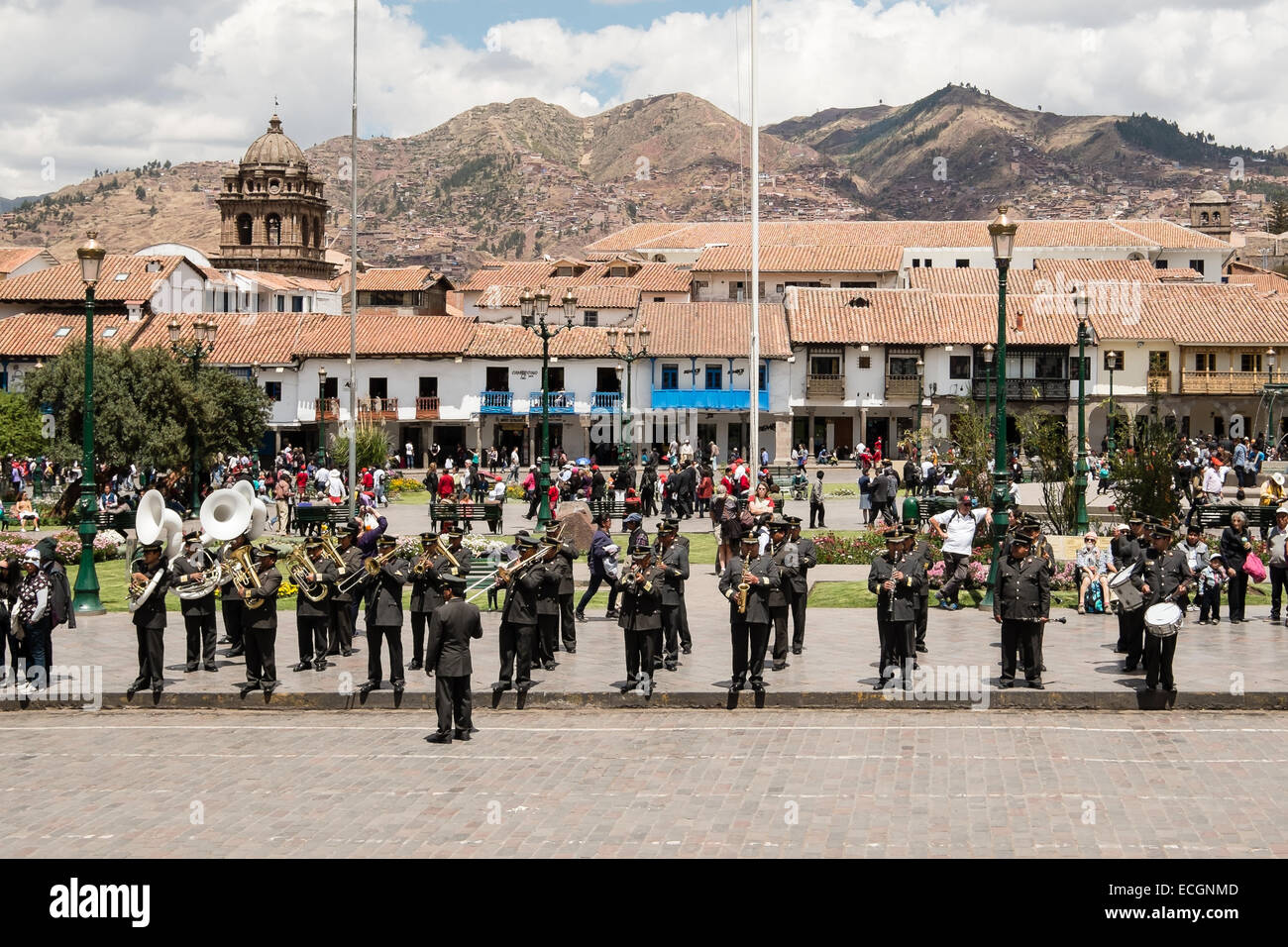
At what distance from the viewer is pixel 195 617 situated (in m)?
16.1

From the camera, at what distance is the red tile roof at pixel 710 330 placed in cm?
5984

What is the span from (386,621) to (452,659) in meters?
2.25

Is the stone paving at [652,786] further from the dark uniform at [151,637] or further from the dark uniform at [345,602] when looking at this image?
the dark uniform at [345,602]

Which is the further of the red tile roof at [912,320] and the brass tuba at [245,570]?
the red tile roof at [912,320]

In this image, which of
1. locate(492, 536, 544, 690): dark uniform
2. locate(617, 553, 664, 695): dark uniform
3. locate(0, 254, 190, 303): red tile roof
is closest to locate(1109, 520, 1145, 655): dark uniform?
locate(617, 553, 664, 695): dark uniform

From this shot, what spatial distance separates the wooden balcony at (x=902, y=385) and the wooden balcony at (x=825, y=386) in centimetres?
176

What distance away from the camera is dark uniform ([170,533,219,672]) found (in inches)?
623

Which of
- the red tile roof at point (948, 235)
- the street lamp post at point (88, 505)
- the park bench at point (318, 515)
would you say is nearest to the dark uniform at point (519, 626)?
the street lamp post at point (88, 505)

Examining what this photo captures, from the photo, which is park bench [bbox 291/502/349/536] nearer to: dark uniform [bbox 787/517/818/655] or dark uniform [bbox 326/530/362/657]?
dark uniform [bbox 326/530/362/657]

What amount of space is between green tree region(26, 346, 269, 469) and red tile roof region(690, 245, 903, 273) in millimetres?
36912

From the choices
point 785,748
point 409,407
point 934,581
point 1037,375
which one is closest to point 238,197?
point 409,407

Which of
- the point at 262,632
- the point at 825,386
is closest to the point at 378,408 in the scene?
the point at 825,386

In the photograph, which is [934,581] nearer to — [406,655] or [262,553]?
[406,655]

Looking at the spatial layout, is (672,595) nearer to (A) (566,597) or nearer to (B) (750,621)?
(A) (566,597)
